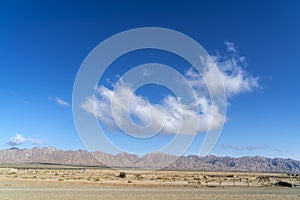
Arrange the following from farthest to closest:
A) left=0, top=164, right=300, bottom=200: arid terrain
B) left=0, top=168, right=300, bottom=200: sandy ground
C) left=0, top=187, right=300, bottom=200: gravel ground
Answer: left=0, top=164, right=300, bottom=200: arid terrain → left=0, top=168, right=300, bottom=200: sandy ground → left=0, top=187, right=300, bottom=200: gravel ground

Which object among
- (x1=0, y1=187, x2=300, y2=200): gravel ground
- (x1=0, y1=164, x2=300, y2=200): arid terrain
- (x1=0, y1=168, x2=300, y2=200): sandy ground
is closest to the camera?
(x1=0, y1=187, x2=300, y2=200): gravel ground

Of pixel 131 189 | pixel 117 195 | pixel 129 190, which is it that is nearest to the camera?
pixel 117 195

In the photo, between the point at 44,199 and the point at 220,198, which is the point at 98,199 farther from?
the point at 220,198

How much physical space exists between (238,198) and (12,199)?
17.6m

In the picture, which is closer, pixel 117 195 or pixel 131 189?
pixel 117 195

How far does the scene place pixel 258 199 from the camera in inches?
1101

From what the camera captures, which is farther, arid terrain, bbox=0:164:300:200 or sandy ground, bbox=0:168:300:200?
arid terrain, bbox=0:164:300:200

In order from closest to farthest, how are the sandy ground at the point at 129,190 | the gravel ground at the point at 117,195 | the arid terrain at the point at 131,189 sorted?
1. the gravel ground at the point at 117,195
2. the sandy ground at the point at 129,190
3. the arid terrain at the point at 131,189

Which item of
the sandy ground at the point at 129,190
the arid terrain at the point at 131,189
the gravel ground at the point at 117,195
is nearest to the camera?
the gravel ground at the point at 117,195

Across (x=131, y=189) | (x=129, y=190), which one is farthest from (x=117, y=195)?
(x=131, y=189)

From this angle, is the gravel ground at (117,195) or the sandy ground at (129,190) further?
the sandy ground at (129,190)

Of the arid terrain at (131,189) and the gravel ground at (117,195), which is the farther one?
the arid terrain at (131,189)

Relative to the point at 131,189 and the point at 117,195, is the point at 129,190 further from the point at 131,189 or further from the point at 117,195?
the point at 117,195

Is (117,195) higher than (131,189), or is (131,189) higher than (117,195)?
(131,189)
